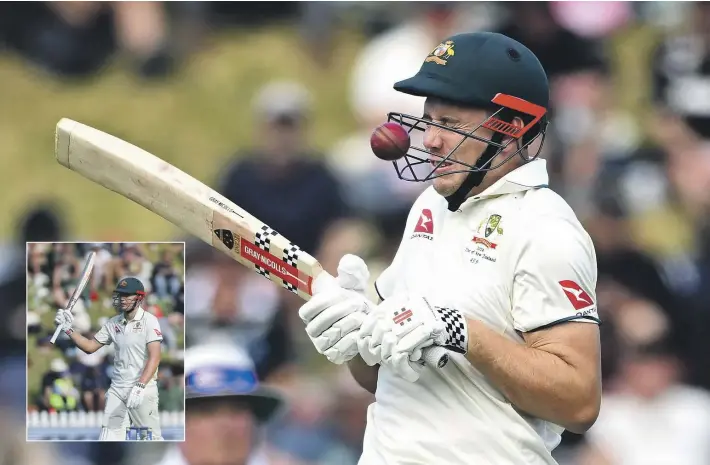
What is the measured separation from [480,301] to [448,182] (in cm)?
39

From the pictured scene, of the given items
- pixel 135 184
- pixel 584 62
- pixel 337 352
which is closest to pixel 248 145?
pixel 584 62

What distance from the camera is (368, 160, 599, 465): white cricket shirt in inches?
122

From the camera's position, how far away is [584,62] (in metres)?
6.89

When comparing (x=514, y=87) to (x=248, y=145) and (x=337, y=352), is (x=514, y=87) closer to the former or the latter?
(x=337, y=352)

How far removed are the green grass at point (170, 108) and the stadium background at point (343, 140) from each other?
11mm

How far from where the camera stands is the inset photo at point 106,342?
4258 mm

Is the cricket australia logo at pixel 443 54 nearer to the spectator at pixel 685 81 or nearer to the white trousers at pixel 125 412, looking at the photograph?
the white trousers at pixel 125 412

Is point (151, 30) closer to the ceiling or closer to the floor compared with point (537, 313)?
closer to the ceiling

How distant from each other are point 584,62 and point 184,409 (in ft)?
12.1

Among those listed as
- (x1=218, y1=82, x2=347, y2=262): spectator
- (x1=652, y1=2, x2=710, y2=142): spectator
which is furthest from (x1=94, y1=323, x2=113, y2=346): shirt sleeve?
(x1=652, y1=2, x2=710, y2=142): spectator

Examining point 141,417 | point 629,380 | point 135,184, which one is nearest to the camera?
point 135,184

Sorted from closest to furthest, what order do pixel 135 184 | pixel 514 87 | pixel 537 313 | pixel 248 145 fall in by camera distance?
pixel 537 313
pixel 514 87
pixel 135 184
pixel 248 145

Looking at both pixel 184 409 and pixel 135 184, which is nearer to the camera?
pixel 135 184

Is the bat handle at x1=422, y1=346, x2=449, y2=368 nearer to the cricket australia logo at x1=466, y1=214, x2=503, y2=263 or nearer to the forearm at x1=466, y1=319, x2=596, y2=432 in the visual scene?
the forearm at x1=466, y1=319, x2=596, y2=432
